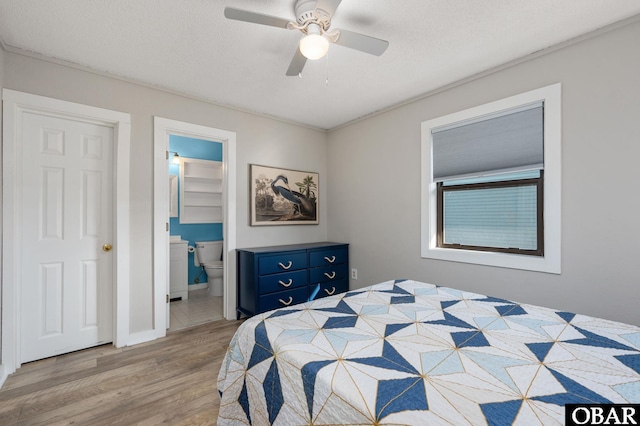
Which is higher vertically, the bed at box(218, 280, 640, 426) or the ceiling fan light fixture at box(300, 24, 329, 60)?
the ceiling fan light fixture at box(300, 24, 329, 60)

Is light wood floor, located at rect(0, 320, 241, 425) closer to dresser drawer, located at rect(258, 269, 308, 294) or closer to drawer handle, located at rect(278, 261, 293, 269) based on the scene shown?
dresser drawer, located at rect(258, 269, 308, 294)

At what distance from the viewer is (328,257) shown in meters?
3.58

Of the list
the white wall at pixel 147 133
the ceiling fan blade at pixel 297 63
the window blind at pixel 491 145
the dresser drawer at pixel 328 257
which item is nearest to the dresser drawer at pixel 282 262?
the dresser drawer at pixel 328 257

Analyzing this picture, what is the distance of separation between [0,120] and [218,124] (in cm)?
167

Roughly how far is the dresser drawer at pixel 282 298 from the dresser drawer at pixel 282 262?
0.81ft

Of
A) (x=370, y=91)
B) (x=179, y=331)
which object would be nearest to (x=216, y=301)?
(x=179, y=331)

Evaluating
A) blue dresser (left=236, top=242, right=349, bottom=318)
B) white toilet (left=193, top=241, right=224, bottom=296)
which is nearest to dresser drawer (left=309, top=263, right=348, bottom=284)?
blue dresser (left=236, top=242, right=349, bottom=318)

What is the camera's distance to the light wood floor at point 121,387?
1.71 meters

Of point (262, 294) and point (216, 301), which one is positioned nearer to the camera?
point (262, 294)

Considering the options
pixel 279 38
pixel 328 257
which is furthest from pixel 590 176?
pixel 328 257

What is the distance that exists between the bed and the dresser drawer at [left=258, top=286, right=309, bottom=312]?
156cm

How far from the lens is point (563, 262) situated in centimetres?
213

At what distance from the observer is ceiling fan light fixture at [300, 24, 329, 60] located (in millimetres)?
1573

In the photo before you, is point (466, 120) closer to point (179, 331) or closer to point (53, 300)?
point (179, 331)
